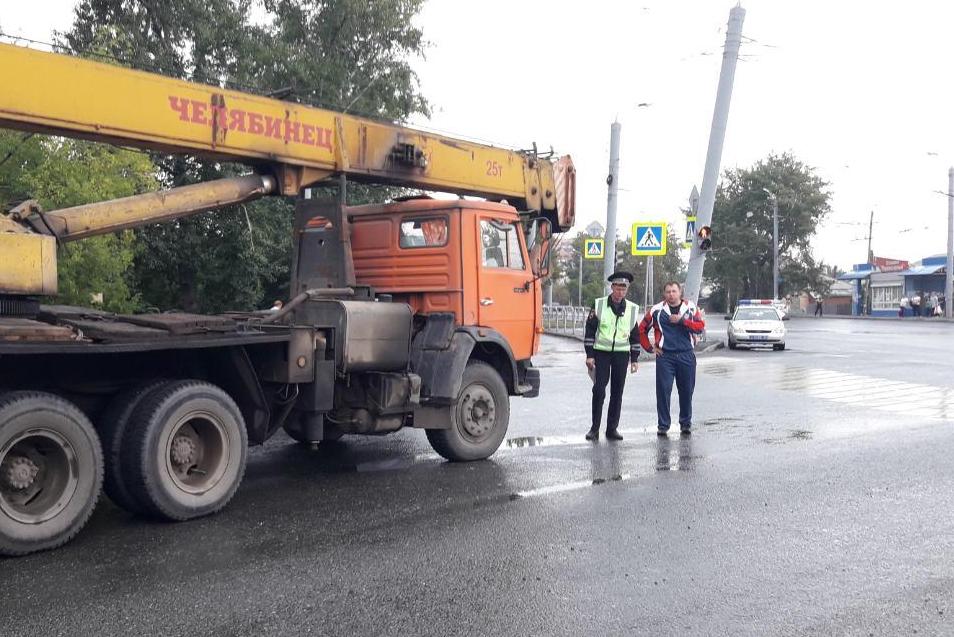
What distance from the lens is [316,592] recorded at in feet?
15.2

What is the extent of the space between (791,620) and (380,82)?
79.4 ft

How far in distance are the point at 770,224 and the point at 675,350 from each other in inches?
2748

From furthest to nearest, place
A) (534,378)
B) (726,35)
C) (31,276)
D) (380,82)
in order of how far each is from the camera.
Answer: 1. (380,82)
2. (726,35)
3. (534,378)
4. (31,276)

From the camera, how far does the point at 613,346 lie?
986 centimetres

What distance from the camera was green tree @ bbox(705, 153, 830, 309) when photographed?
75.1m

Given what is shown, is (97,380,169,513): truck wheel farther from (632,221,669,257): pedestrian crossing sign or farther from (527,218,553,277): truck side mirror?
(632,221,669,257): pedestrian crossing sign

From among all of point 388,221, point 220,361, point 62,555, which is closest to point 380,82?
point 388,221

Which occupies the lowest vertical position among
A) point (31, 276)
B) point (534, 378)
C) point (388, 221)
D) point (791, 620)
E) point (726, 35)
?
point (791, 620)

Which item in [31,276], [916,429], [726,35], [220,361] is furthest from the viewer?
[726,35]

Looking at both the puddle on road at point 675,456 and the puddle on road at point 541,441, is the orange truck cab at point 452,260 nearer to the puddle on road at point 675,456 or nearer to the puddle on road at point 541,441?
the puddle on road at point 541,441

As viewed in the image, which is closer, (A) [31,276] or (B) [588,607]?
(B) [588,607]

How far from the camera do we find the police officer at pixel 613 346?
9859mm

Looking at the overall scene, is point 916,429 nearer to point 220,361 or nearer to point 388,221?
point 388,221

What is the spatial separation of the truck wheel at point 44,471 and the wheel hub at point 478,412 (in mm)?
3635
